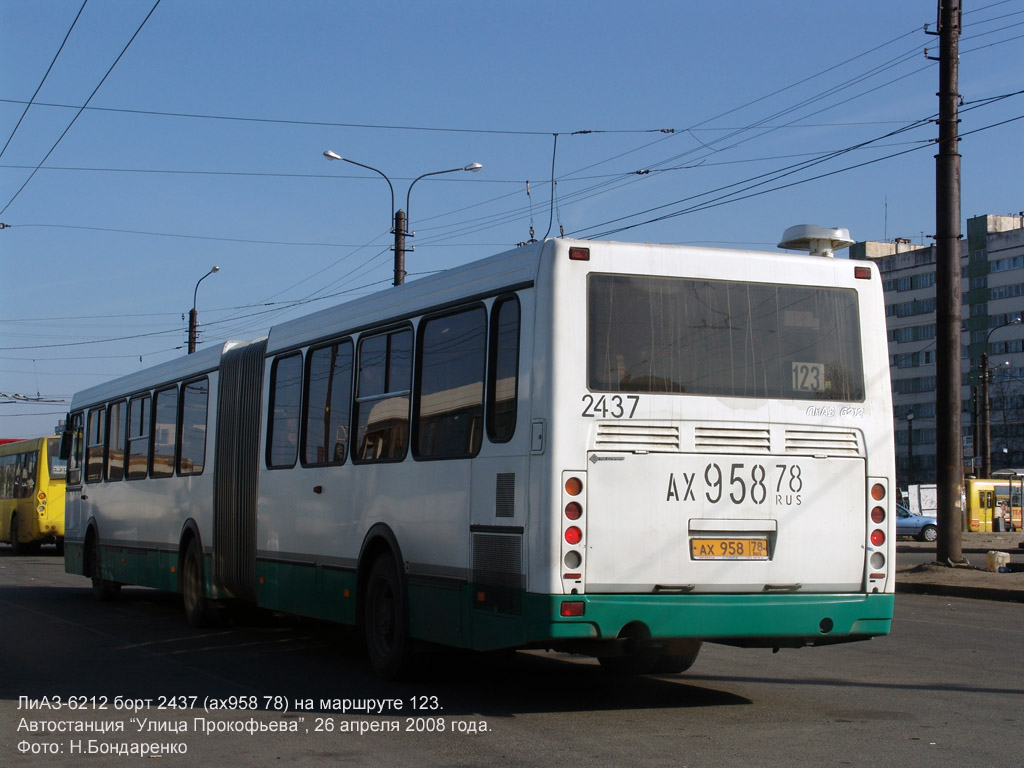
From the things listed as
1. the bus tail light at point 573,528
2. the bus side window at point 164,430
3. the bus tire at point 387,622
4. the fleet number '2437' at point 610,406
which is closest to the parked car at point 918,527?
the bus side window at point 164,430

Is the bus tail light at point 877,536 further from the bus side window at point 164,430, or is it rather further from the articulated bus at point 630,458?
the bus side window at point 164,430

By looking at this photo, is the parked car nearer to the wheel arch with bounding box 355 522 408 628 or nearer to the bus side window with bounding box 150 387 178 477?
the bus side window with bounding box 150 387 178 477

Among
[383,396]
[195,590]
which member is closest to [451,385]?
[383,396]

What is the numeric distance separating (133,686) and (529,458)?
3.85 m

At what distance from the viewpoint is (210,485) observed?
46.3ft

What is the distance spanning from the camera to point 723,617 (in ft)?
25.9

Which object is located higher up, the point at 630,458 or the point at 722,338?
the point at 722,338

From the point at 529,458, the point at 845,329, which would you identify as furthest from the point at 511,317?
the point at 845,329

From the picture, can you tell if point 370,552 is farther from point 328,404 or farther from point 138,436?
point 138,436

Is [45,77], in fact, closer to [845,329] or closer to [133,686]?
[133,686]

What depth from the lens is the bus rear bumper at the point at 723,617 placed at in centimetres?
760

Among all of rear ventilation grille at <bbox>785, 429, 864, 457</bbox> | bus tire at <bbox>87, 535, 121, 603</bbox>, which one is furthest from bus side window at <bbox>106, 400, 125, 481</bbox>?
rear ventilation grille at <bbox>785, 429, 864, 457</bbox>

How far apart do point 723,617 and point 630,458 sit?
116 centimetres

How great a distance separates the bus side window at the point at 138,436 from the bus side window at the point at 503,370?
9.18 m
